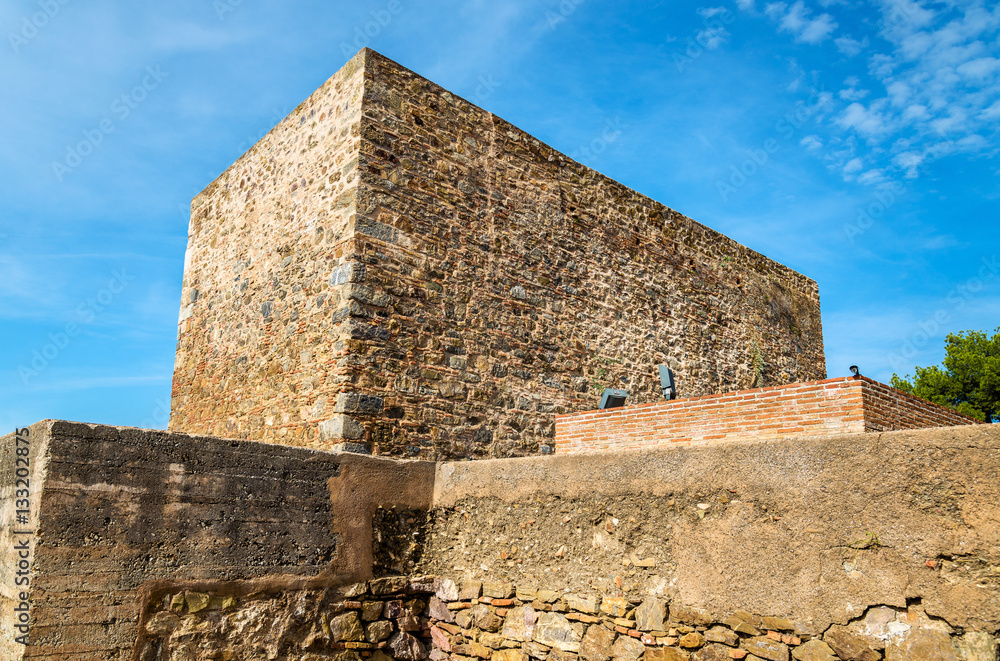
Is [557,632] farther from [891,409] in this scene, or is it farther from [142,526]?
[891,409]

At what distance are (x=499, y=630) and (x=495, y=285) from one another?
393cm

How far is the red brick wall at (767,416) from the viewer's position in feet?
19.1

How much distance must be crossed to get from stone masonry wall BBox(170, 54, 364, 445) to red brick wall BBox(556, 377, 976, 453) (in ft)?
9.16

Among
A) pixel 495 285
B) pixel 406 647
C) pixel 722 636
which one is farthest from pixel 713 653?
pixel 495 285

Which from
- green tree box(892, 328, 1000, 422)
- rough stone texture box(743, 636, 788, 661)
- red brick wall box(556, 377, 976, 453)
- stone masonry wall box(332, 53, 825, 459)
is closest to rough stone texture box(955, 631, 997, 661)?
rough stone texture box(743, 636, 788, 661)

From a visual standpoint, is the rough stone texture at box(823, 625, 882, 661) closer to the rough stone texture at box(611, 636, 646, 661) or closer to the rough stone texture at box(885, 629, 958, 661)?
the rough stone texture at box(885, 629, 958, 661)

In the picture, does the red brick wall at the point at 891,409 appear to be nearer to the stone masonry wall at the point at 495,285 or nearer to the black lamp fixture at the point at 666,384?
→ the black lamp fixture at the point at 666,384

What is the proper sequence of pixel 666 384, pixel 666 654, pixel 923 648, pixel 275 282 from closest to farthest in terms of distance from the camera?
pixel 923 648
pixel 666 654
pixel 275 282
pixel 666 384

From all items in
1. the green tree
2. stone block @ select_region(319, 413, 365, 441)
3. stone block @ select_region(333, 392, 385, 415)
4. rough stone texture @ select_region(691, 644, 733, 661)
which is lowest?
rough stone texture @ select_region(691, 644, 733, 661)

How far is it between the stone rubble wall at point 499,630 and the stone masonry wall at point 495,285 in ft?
6.16

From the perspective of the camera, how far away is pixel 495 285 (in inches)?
298

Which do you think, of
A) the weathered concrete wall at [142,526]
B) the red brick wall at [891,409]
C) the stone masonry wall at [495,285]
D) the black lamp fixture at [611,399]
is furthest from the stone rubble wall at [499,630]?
the black lamp fixture at [611,399]

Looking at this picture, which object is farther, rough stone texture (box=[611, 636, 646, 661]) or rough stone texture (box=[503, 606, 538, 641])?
rough stone texture (box=[503, 606, 538, 641])

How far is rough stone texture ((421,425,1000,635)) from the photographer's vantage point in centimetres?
285
